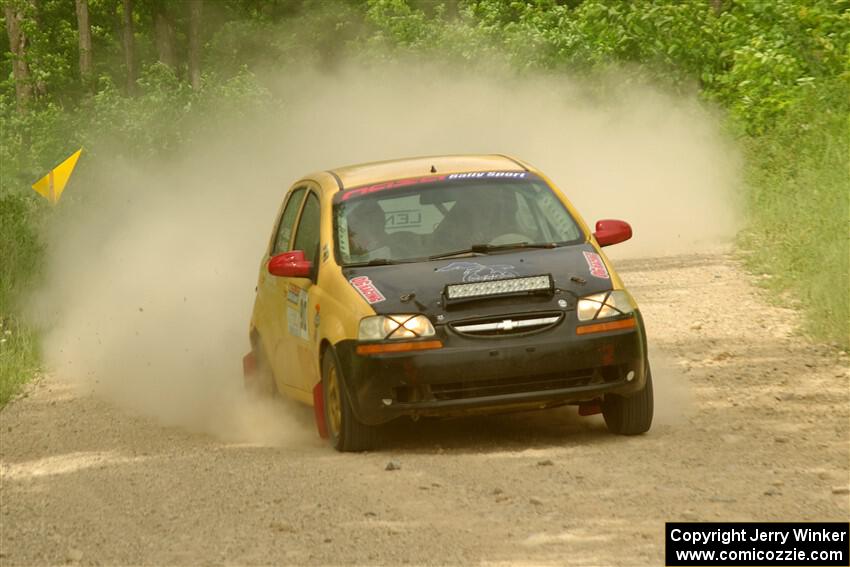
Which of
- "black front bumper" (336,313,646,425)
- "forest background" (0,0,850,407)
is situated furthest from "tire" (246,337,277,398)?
"forest background" (0,0,850,407)

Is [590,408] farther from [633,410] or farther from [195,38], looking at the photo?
[195,38]

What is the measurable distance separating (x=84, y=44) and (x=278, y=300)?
45436 mm

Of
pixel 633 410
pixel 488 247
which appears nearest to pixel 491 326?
pixel 488 247

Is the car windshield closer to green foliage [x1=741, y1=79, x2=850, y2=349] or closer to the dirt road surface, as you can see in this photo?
the dirt road surface

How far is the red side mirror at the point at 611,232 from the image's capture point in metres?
10.8

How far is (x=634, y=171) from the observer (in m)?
29.2

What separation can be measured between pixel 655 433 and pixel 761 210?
12.7 meters

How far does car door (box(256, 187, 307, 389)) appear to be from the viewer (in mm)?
11516

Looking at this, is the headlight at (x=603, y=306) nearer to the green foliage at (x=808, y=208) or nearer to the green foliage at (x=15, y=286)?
the green foliage at (x=808, y=208)

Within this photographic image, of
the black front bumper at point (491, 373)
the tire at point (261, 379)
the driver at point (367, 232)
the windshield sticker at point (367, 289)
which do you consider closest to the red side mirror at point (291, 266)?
the driver at point (367, 232)

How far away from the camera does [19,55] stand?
1636 inches

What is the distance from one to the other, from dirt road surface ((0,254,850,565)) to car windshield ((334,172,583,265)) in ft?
3.75

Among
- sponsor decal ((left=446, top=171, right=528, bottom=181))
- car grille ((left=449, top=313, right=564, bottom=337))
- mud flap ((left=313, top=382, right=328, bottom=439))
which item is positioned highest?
sponsor decal ((left=446, top=171, right=528, bottom=181))

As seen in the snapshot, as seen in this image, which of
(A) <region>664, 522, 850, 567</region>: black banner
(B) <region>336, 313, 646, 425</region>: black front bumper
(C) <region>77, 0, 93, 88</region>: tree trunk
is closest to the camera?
(A) <region>664, 522, 850, 567</region>: black banner
